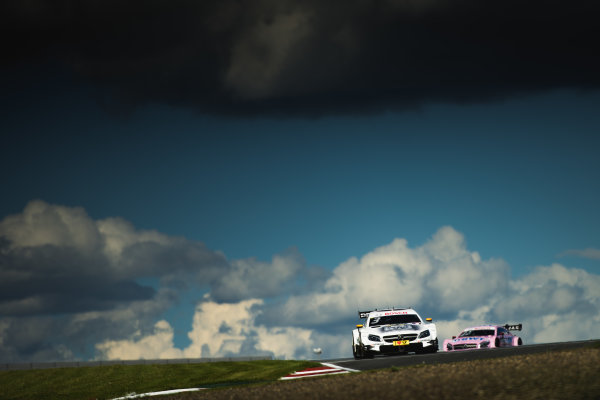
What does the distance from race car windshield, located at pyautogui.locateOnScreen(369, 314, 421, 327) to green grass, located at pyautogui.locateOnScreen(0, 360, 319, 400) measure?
3.37 meters

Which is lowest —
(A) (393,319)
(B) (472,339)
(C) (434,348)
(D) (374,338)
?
(C) (434,348)

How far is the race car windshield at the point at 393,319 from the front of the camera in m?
25.9

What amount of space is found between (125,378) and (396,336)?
946cm

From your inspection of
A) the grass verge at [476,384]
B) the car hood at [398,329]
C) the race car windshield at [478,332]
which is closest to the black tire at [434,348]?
the car hood at [398,329]

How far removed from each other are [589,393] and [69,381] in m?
20.4

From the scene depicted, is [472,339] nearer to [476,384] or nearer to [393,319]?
[393,319]

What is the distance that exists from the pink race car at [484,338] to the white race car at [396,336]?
4438 mm

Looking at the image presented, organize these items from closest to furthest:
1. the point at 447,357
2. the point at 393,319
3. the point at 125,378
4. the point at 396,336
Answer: the point at 447,357
the point at 396,336
the point at 125,378
the point at 393,319

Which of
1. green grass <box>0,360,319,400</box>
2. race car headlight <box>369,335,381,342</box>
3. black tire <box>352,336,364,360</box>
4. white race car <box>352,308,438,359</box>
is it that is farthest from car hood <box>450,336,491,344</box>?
green grass <box>0,360,319,400</box>

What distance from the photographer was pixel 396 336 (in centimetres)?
2492

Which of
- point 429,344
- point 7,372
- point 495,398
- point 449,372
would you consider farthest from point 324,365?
point 7,372

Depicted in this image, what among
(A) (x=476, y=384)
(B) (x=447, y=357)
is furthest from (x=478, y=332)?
(A) (x=476, y=384)

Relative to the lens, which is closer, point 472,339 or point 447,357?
point 447,357

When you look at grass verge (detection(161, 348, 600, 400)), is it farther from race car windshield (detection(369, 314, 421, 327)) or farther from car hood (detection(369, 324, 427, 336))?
race car windshield (detection(369, 314, 421, 327))
